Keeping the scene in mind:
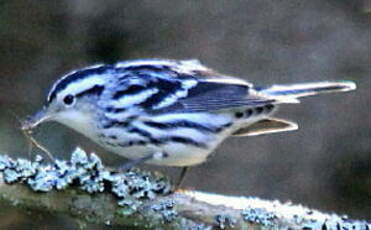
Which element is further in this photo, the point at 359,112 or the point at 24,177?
the point at 359,112

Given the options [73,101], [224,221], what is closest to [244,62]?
[73,101]

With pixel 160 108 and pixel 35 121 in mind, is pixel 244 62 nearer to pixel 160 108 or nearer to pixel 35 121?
pixel 160 108

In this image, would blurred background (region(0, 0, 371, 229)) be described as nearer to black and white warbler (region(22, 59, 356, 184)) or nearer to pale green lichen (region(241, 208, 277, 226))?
black and white warbler (region(22, 59, 356, 184))

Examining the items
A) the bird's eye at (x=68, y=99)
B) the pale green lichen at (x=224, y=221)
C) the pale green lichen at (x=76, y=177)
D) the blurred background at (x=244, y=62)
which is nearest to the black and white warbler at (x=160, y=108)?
the bird's eye at (x=68, y=99)

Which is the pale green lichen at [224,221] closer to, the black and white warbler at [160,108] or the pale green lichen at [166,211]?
the pale green lichen at [166,211]

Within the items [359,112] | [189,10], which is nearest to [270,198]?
[359,112]

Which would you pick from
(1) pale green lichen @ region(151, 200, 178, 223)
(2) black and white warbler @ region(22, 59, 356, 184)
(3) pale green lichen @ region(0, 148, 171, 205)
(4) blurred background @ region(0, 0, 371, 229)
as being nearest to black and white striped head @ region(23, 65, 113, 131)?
(2) black and white warbler @ region(22, 59, 356, 184)

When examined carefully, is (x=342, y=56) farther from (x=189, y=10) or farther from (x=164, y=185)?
(x=164, y=185)
